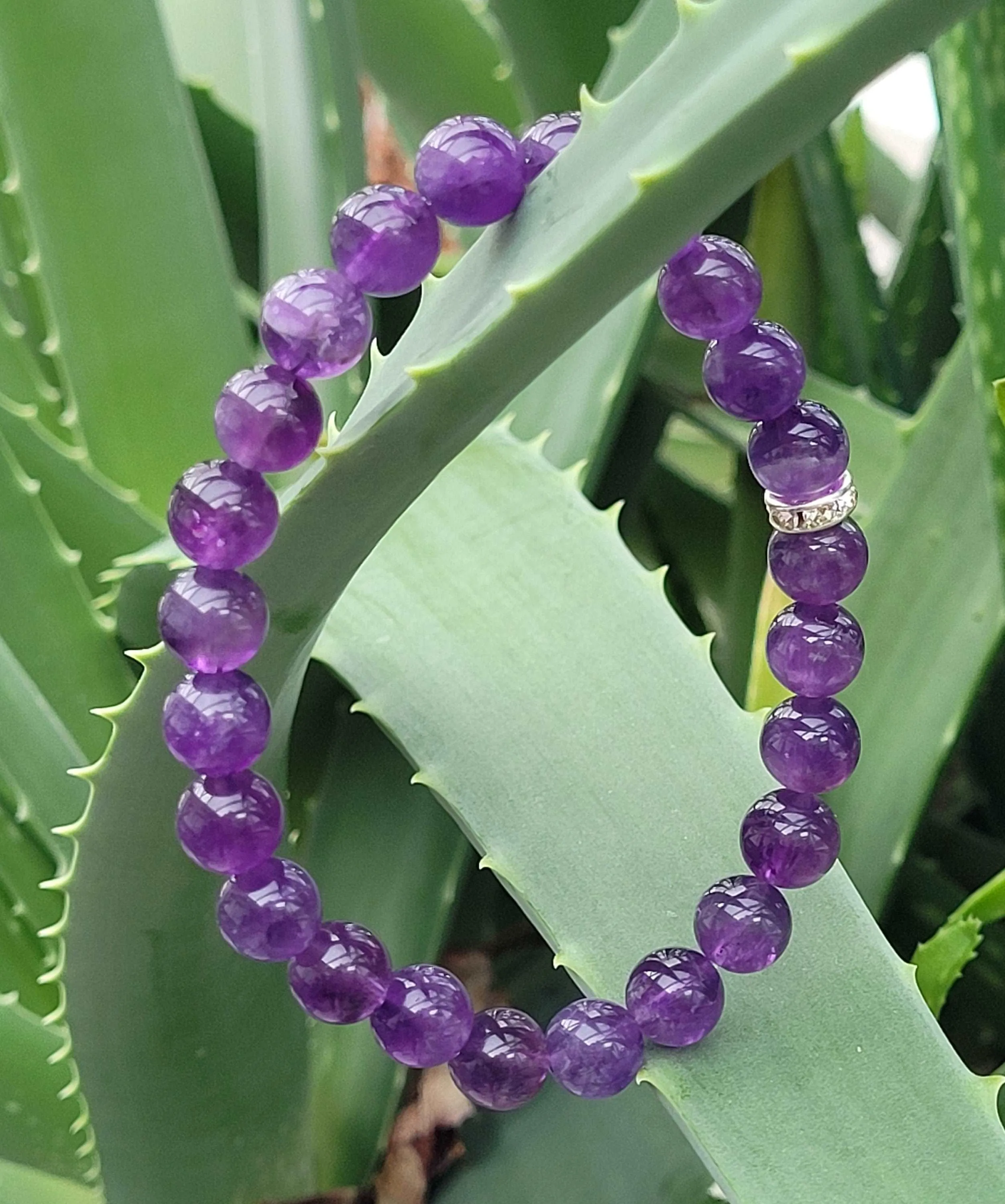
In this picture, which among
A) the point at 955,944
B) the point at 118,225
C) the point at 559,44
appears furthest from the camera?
the point at 559,44

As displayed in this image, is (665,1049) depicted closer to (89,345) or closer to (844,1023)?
(844,1023)

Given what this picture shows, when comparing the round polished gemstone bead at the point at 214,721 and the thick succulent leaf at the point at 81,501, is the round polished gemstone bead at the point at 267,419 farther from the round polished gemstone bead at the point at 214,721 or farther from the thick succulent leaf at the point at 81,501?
the thick succulent leaf at the point at 81,501

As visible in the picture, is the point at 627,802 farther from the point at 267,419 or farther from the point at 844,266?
the point at 844,266

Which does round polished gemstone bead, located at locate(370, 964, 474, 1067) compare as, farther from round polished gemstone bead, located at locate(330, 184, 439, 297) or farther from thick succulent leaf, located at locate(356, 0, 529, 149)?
thick succulent leaf, located at locate(356, 0, 529, 149)

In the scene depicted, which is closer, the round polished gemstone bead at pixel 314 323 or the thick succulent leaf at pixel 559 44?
the round polished gemstone bead at pixel 314 323

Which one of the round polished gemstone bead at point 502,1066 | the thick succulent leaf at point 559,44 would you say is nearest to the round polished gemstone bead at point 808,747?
the round polished gemstone bead at point 502,1066

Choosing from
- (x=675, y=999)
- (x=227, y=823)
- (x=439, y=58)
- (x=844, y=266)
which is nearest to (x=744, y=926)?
(x=675, y=999)

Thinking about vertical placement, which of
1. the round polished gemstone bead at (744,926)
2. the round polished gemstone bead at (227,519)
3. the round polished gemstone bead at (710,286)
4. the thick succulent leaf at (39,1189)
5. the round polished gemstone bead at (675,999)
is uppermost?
the round polished gemstone bead at (710,286)
